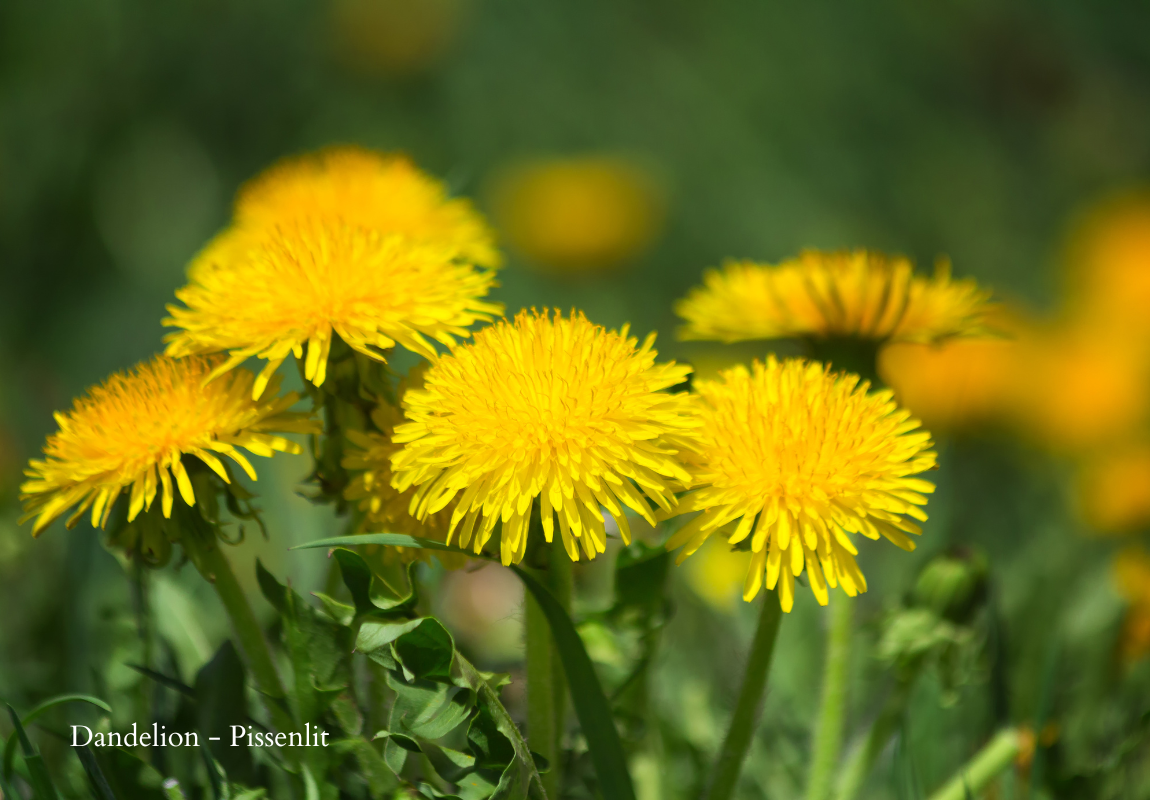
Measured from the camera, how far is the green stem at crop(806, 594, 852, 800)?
0.66m

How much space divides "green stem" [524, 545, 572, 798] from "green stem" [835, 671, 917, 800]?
25 cm

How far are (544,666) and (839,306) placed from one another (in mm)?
284

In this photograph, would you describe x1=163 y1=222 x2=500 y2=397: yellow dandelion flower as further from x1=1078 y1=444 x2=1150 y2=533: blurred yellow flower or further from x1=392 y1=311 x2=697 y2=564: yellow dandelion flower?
x1=1078 y1=444 x2=1150 y2=533: blurred yellow flower

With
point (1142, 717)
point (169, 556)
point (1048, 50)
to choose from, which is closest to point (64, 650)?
point (169, 556)

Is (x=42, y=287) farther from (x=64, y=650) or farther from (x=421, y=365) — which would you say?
(x=421, y=365)

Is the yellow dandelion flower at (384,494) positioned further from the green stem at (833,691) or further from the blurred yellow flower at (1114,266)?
the blurred yellow flower at (1114,266)

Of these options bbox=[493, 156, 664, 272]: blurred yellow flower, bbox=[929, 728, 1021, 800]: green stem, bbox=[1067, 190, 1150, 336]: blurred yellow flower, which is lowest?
bbox=[929, 728, 1021, 800]: green stem

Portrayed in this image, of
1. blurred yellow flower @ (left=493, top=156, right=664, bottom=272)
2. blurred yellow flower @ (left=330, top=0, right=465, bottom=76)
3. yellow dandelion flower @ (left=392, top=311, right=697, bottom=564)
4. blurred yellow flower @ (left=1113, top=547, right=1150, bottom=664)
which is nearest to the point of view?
yellow dandelion flower @ (left=392, top=311, right=697, bottom=564)

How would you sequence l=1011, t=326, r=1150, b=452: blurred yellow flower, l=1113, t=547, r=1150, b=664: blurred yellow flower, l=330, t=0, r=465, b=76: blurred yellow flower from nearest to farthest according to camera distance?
1. l=1113, t=547, r=1150, b=664: blurred yellow flower
2. l=1011, t=326, r=1150, b=452: blurred yellow flower
3. l=330, t=0, r=465, b=76: blurred yellow flower

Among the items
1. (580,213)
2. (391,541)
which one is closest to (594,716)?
(391,541)

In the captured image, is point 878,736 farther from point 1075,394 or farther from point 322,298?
point 1075,394

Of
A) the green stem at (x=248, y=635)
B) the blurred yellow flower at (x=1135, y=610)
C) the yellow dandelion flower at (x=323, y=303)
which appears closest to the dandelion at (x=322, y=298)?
the yellow dandelion flower at (x=323, y=303)

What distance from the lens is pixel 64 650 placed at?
83 cm

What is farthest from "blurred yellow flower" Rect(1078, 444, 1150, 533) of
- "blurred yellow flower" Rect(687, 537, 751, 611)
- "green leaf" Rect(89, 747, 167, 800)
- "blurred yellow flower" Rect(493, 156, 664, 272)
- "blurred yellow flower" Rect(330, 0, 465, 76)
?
"blurred yellow flower" Rect(330, 0, 465, 76)
